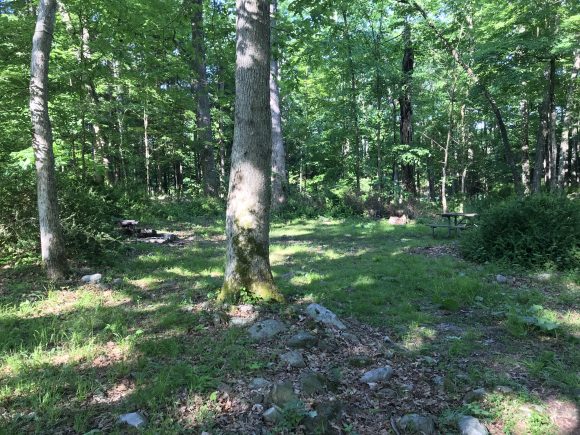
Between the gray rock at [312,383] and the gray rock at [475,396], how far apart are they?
48.6 inches

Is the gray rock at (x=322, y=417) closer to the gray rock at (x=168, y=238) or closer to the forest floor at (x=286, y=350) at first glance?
the forest floor at (x=286, y=350)

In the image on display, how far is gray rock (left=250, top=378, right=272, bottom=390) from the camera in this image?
11.0 ft

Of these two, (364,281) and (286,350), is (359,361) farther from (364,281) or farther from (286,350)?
(364,281)

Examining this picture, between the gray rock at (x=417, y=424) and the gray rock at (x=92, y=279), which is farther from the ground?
the gray rock at (x=92, y=279)

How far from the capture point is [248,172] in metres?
4.93

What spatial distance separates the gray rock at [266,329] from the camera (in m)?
4.25

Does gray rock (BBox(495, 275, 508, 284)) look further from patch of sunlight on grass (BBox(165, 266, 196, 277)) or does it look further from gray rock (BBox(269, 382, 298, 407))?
patch of sunlight on grass (BBox(165, 266, 196, 277))

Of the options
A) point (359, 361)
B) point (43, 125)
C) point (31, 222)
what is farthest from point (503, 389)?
point (31, 222)

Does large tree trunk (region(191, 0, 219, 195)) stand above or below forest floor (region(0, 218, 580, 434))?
above

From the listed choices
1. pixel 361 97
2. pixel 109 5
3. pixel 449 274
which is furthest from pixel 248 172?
pixel 361 97

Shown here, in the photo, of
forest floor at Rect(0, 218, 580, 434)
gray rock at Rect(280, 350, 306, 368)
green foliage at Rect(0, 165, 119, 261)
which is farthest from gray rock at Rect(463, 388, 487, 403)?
green foliage at Rect(0, 165, 119, 261)

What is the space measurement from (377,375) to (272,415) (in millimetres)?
1204

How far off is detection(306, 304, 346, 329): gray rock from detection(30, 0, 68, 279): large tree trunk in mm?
4276

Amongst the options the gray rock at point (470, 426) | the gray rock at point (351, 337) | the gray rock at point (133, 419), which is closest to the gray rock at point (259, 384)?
the gray rock at point (133, 419)
